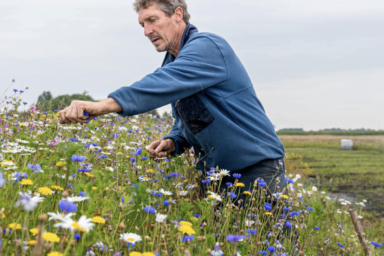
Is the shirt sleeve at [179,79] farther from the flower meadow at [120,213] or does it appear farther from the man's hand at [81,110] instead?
the flower meadow at [120,213]

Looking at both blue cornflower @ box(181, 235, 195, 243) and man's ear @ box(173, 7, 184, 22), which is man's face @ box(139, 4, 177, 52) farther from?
blue cornflower @ box(181, 235, 195, 243)

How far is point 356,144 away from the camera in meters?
18.2

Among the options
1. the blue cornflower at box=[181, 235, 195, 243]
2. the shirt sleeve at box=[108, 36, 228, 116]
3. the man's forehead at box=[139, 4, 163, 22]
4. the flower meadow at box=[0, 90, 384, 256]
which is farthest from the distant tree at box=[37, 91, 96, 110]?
the blue cornflower at box=[181, 235, 195, 243]

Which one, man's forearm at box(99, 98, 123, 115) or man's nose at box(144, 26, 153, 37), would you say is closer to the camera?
man's forearm at box(99, 98, 123, 115)

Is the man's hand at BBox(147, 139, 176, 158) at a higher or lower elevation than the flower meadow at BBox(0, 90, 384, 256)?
higher

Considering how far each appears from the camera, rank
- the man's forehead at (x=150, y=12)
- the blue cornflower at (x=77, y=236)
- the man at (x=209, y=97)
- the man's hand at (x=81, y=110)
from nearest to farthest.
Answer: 1. the blue cornflower at (x=77, y=236)
2. the man's hand at (x=81, y=110)
3. the man at (x=209, y=97)
4. the man's forehead at (x=150, y=12)

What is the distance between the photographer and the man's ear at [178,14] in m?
3.17

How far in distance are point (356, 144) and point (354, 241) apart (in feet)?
50.6

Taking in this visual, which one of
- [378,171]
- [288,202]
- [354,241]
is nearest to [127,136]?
[288,202]

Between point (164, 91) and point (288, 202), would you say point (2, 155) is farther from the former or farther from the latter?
point (288, 202)

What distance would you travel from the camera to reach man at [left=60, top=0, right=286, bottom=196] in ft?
8.00

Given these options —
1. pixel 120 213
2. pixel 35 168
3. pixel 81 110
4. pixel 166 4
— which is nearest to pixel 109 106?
pixel 81 110

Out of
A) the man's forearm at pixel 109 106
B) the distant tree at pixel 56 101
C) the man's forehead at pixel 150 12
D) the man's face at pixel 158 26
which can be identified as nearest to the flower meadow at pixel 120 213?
the man's forearm at pixel 109 106

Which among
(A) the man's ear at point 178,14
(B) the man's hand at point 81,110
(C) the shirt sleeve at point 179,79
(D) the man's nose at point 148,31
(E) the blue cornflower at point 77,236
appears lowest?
(E) the blue cornflower at point 77,236
